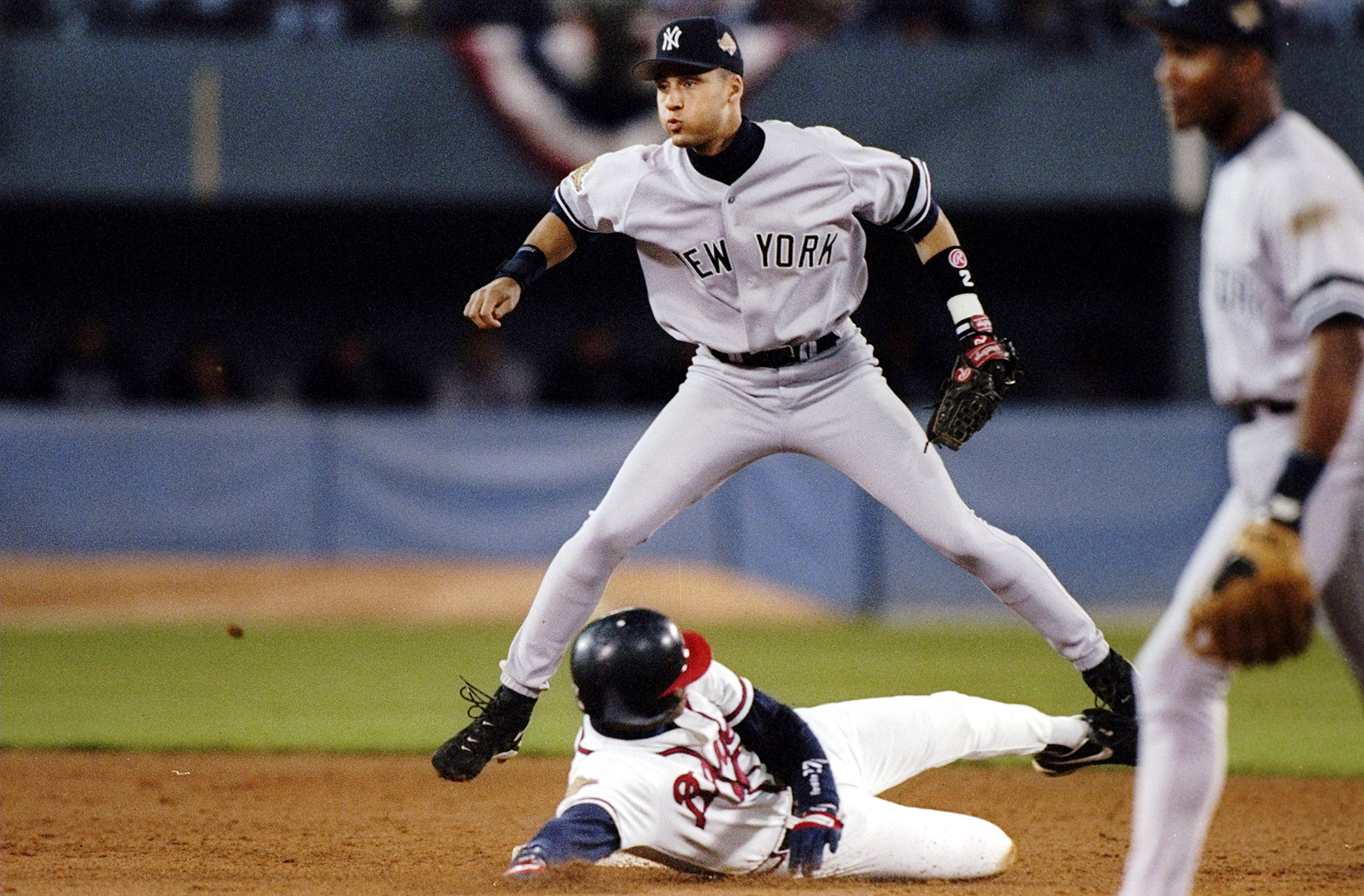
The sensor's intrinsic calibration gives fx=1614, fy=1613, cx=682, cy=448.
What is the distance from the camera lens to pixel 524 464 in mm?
13797

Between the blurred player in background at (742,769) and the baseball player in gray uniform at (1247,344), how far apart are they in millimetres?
1179

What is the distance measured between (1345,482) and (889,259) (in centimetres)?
1436

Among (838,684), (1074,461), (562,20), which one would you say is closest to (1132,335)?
(1074,461)

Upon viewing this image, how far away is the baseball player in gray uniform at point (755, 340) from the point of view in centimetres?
442

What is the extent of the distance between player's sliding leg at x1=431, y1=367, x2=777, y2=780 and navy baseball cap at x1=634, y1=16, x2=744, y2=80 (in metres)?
0.86

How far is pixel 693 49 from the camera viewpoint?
4445 mm

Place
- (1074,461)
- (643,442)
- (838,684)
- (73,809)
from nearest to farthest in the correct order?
(643,442)
(73,809)
(838,684)
(1074,461)

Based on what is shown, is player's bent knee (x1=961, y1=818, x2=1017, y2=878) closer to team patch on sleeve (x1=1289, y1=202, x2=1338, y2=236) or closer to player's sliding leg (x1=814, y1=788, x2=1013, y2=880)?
player's sliding leg (x1=814, y1=788, x2=1013, y2=880)

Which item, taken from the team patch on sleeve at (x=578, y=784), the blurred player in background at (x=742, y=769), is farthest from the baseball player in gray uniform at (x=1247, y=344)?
the team patch on sleeve at (x=578, y=784)

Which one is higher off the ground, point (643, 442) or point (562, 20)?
point (562, 20)

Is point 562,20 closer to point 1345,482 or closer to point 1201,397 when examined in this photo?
point 1201,397

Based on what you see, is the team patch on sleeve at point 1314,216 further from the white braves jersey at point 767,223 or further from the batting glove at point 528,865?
the batting glove at point 528,865

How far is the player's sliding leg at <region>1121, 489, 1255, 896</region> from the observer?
118 inches

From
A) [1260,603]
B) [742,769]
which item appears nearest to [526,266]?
[742,769]
